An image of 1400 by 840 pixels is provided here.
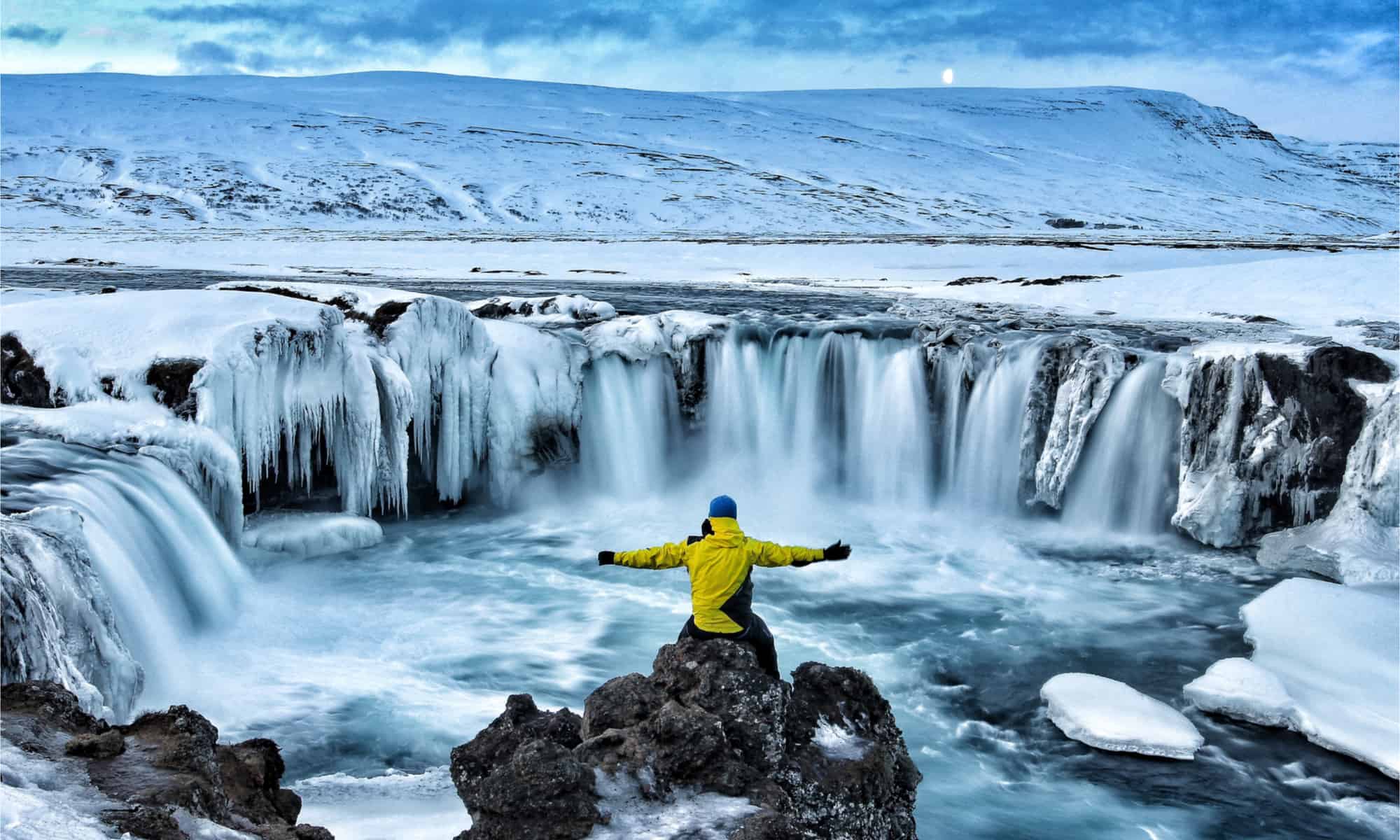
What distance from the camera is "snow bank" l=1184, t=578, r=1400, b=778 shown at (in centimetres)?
674

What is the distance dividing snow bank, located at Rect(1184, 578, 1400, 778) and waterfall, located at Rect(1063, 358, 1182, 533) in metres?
2.67

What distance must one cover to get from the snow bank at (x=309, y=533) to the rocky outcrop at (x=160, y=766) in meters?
6.14

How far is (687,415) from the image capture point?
13.6 m

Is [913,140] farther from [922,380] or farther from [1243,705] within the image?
[1243,705]

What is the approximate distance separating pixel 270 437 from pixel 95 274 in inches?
591

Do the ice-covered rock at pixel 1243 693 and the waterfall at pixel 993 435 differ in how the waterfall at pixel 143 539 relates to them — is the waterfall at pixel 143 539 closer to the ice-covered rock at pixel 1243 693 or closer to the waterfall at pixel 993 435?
the ice-covered rock at pixel 1243 693

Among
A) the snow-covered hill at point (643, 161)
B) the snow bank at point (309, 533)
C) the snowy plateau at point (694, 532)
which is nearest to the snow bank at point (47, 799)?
the snowy plateau at point (694, 532)

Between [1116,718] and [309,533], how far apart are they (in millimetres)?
7320

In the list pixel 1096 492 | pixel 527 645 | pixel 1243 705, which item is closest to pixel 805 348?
pixel 1096 492

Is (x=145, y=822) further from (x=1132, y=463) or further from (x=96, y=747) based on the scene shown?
(x=1132, y=463)

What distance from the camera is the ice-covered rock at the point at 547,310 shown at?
47.6ft

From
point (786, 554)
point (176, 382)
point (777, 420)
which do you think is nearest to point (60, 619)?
point (176, 382)

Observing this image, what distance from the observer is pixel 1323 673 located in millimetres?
7406

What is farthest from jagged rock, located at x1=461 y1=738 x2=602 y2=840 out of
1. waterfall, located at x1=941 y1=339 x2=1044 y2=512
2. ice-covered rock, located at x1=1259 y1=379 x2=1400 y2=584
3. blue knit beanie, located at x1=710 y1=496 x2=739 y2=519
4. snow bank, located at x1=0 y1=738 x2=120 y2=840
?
waterfall, located at x1=941 y1=339 x2=1044 y2=512
